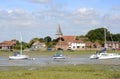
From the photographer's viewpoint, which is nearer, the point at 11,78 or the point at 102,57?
the point at 11,78

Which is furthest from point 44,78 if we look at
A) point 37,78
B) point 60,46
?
point 60,46

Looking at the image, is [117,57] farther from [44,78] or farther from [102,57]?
[44,78]

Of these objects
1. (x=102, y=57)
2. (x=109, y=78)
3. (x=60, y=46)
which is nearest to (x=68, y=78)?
(x=109, y=78)

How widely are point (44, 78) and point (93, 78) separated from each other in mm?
4672

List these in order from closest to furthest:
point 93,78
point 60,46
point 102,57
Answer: point 93,78, point 102,57, point 60,46

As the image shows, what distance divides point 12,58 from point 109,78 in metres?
77.4

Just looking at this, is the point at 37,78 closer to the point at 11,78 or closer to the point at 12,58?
the point at 11,78

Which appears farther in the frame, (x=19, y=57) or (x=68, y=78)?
(x=19, y=57)

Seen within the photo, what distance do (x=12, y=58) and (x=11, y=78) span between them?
75093 millimetres

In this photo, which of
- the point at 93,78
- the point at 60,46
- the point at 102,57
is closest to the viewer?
the point at 93,78

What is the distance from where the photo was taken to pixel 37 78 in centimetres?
3616

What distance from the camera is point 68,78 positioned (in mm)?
36031

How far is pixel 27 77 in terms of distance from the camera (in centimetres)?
3756

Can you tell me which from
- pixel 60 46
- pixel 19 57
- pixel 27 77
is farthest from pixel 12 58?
pixel 60 46
